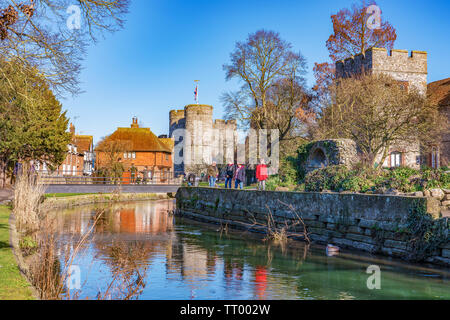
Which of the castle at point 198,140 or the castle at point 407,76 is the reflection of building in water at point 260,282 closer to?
the castle at point 407,76

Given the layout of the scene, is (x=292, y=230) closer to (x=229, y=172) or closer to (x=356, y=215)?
(x=356, y=215)

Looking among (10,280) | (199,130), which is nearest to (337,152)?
(10,280)

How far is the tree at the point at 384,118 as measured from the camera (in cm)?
2278

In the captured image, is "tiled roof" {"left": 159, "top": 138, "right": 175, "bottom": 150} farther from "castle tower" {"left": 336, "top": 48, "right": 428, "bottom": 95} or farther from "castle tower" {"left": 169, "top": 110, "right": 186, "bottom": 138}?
"castle tower" {"left": 336, "top": 48, "right": 428, "bottom": 95}

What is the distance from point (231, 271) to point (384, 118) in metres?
16.5

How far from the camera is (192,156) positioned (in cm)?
5172

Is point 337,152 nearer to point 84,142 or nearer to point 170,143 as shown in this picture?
point 170,143

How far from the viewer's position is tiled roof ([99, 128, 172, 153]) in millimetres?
54188

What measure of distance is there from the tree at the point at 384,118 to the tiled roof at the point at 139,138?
31.4 metres

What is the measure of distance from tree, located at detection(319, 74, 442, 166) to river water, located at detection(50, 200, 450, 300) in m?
11.7

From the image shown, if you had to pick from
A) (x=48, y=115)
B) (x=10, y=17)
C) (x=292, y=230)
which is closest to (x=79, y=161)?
(x=48, y=115)

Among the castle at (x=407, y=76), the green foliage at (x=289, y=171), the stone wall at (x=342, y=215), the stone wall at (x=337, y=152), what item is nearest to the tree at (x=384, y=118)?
the stone wall at (x=337, y=152)
